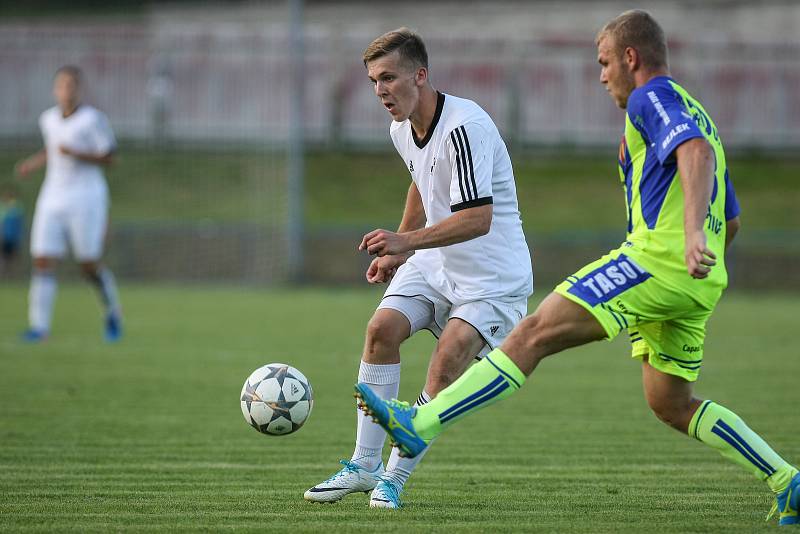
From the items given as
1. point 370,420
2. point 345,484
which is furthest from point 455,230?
point 345,484

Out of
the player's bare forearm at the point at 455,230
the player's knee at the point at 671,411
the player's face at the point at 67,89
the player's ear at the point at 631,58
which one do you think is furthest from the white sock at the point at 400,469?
the player's face at the point at 67,89

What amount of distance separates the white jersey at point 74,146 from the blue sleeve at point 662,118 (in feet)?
27.6

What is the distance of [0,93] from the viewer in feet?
83.0

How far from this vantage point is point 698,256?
4211mm

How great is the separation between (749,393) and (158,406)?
15.2ft

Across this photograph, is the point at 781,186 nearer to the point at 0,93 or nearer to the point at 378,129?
the point at 378,129

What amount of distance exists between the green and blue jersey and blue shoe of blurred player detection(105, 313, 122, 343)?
8648 millimetres

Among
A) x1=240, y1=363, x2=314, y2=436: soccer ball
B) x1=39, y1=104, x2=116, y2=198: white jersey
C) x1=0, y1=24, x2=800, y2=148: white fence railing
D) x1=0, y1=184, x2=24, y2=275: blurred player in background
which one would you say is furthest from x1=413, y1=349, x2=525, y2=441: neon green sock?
x1=0, y1=24, x2=800, y2=148: white fence railing

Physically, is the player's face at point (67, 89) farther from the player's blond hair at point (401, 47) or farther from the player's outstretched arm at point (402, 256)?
the player's blond hair at point (401, 47)

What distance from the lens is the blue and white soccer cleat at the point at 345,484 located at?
17.1ft

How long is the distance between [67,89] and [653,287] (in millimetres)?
8795

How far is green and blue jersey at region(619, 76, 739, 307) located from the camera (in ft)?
14.6

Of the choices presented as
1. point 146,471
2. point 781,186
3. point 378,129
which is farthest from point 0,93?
point 146,471

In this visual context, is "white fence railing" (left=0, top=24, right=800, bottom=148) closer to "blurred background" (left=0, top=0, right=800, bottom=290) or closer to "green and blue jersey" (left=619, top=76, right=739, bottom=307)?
"blurred background" (left=0, top=0, right=800, bottom=290)
